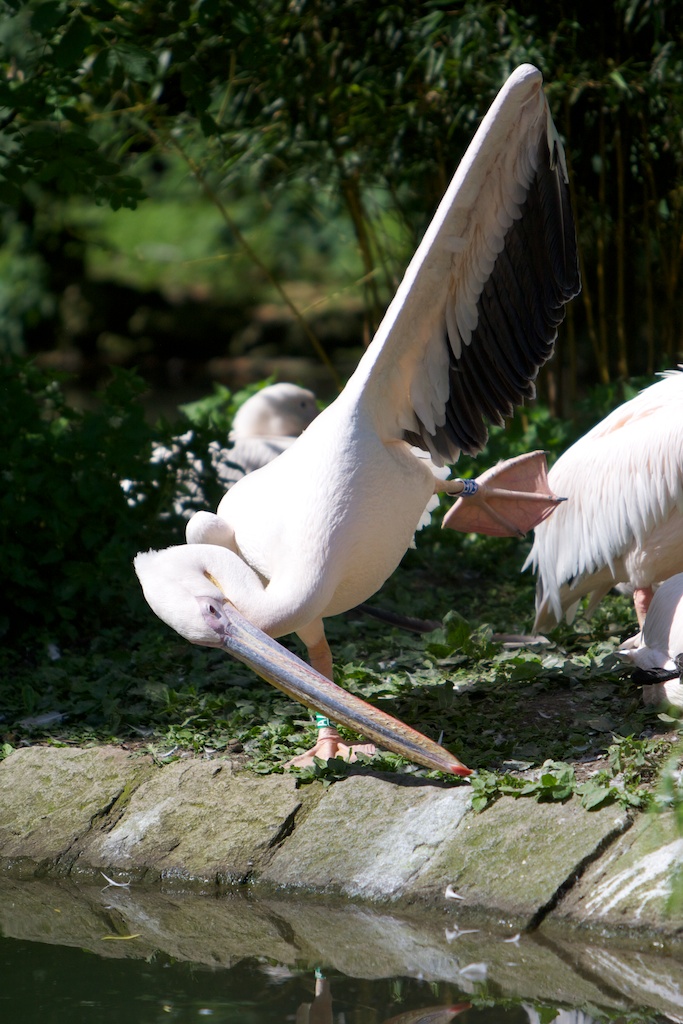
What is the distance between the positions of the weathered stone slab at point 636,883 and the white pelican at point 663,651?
2.42ft

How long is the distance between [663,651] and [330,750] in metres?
1.05

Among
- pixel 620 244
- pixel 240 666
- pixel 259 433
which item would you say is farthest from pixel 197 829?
pixel 620 244

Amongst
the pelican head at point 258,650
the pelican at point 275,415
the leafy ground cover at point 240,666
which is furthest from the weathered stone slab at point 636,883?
the pelican at point 275,415

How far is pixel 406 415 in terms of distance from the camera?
3811 mm

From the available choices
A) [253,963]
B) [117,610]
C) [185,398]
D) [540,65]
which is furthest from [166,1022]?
[185,398]

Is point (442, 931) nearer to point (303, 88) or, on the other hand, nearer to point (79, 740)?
point (79, 740)

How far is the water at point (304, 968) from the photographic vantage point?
2451 mm

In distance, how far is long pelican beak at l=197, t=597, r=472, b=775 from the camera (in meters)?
3.21

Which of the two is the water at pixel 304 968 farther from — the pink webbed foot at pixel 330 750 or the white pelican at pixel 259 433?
the white pelican at pixel 259 433

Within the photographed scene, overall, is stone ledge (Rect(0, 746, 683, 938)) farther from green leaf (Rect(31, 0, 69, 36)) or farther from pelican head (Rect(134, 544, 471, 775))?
green leaf (Rect(31, 0, 69, 36))

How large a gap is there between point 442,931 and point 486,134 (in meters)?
2.13

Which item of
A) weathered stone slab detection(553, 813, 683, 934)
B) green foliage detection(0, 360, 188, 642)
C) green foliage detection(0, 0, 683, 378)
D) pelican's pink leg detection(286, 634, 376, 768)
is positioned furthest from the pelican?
weathered stone slab detection(553, 813, 683, 934)

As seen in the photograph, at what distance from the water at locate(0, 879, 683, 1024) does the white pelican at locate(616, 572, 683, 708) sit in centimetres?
103

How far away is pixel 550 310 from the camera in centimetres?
381
